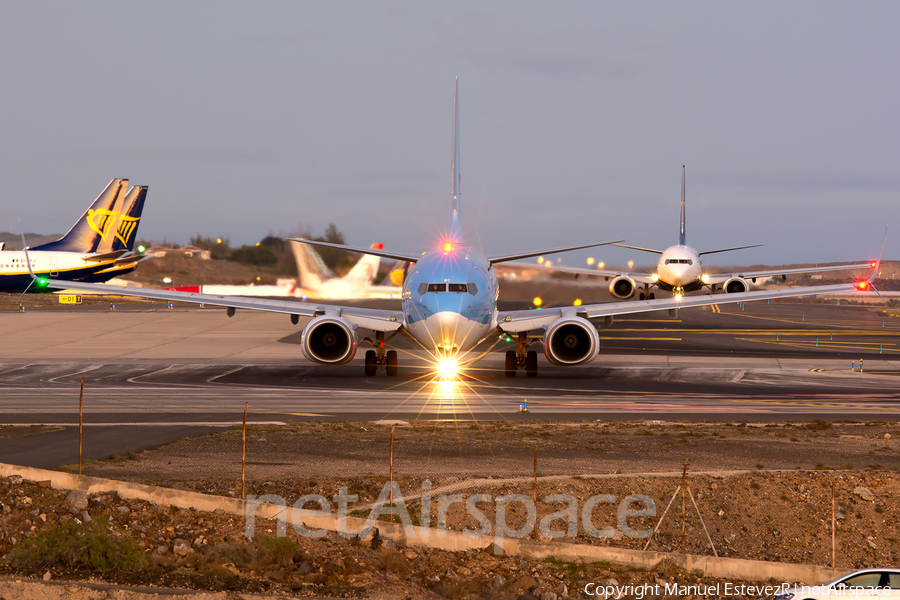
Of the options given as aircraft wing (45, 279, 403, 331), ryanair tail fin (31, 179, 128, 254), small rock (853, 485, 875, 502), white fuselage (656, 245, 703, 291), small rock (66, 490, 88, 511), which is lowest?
small rock (66, 490, 88, 511)

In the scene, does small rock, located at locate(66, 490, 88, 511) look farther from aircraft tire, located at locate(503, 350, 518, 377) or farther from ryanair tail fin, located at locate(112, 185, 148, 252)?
ryanair tail fin, located at locate(112, 185, 148, 252)

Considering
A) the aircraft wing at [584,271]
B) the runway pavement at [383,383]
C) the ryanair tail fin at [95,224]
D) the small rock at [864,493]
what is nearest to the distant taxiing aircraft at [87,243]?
the ryanair tail fin at [95,224]

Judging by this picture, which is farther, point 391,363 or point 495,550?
point 391,363

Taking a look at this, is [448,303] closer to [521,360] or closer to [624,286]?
[521,360]

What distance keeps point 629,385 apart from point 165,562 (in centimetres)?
2335

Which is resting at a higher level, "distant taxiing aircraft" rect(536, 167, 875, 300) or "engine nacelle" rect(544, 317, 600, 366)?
"distant taxiing aircraft" rect(536, 167, 875, 300)

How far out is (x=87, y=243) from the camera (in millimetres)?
79562

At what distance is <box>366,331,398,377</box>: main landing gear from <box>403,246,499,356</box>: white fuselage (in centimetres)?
212

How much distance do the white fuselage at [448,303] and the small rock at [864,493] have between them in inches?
656

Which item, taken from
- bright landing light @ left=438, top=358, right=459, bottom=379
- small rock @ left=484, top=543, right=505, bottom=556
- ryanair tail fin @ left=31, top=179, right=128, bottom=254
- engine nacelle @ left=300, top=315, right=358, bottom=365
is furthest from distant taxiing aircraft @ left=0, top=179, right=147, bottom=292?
small rock @ left=484, top=543, right=505, bottom=556

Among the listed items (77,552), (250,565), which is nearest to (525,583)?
(250,565)

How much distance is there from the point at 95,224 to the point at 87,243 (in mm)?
1836

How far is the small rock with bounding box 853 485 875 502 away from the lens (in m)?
17.3

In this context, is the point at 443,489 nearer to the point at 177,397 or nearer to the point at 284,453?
the point at 284,453
